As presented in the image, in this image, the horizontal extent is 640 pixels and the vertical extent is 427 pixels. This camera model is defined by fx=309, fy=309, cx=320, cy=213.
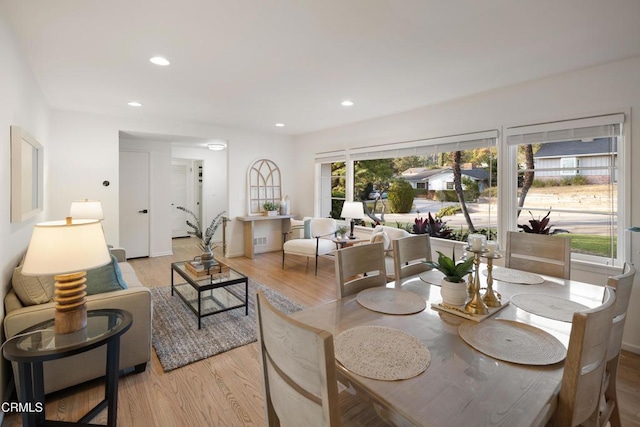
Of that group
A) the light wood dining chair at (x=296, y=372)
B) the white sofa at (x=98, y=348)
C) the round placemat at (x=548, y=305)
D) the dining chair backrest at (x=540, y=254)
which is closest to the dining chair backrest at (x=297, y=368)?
the light wood dining chair at (x=296, y=372)

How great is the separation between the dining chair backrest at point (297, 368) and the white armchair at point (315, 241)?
3653 mm

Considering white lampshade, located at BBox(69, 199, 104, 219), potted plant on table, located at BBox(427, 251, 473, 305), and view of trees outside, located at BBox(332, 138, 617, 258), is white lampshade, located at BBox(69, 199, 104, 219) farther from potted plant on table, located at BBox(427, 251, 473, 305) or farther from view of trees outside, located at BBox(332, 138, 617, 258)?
potted plant on table, located at BBox(427, 251, 473, 305)

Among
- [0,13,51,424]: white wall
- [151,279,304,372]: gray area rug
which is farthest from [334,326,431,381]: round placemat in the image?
[0,13,51,424]: white wall

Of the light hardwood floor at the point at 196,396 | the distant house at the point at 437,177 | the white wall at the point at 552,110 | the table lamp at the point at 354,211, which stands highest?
the white wall at the point at 552,110

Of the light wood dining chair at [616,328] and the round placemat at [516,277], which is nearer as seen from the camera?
the light wood dining chair at [616,328]

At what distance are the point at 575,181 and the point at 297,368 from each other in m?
3.38

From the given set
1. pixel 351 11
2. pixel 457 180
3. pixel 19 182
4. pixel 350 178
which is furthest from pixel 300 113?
pixel 19 182

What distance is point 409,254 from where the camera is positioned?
223 cm

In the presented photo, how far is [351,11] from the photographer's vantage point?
6.31 ft

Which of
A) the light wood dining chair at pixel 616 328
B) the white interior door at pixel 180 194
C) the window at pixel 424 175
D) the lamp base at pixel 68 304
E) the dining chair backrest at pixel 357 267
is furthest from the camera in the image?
the white interior door at pixel 180 194

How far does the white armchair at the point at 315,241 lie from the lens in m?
4.81

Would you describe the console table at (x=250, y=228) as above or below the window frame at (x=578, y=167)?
below

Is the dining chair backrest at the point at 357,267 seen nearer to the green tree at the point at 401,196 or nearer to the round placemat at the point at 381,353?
the round placemat at the point at 381,353

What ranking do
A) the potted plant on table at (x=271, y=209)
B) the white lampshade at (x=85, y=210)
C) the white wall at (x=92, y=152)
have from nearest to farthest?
the white lampshade at (x=85, y=210) → the white wall at (x=92, y=152) → the potted plant on table at (x=271, y=209)
